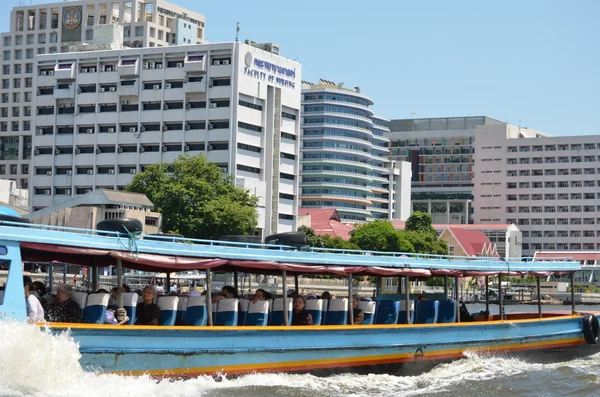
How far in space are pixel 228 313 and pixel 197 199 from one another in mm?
56566

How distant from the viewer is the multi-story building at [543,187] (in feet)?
452

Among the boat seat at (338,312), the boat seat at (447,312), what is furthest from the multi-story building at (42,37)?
the boat seat at (338,312)

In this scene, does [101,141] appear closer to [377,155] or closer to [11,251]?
[377,155]

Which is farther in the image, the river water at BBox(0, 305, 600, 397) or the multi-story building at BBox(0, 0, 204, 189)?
the multi-story building at BBox(0, 0, 204, 189)

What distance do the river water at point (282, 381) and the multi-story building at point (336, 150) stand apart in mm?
105452

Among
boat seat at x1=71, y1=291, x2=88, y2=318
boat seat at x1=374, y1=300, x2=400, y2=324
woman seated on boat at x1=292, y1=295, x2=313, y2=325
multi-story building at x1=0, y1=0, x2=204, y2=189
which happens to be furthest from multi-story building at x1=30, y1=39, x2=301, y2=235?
boat seat at x1=71, y1=291, x2=88, y2=318

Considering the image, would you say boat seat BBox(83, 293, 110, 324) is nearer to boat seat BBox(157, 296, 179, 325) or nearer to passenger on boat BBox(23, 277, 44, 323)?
passenger on boat BBox(23, 277, 44, 323)

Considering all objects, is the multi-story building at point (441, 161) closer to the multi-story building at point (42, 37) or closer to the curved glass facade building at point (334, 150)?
the curved glass facade building at point (334, 150)

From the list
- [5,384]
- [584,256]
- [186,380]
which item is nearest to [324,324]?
[186,380]

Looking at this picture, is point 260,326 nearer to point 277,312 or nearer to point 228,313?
point 228,313

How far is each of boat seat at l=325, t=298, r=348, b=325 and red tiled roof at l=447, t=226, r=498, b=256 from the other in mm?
100526

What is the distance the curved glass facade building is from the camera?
131 m

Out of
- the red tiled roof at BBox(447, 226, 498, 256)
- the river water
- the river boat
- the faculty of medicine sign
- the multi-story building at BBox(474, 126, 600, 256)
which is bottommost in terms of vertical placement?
the river water

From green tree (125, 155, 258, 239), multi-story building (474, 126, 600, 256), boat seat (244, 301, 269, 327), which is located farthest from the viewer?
multi-story building (474, 126, 600, 256)
